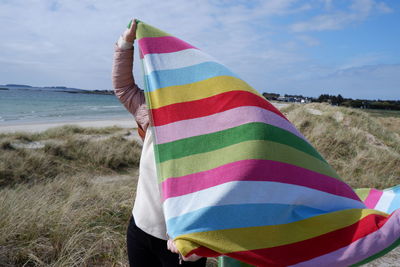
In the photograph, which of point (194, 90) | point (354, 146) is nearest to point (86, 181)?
point (194, 90)

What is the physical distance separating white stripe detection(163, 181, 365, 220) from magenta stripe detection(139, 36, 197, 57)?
2.93 ft

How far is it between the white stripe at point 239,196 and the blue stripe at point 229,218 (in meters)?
0.02

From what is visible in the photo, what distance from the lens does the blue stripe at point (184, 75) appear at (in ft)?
5.95

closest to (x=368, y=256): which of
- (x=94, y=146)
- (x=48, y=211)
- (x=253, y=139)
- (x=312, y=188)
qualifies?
(x=312, y=188)

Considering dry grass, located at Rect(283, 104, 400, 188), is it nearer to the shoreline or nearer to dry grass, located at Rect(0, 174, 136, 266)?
dry grass, located at Rect(0, 174, 136, 266)

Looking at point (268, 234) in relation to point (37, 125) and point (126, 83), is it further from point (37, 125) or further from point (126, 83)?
point (37, 125)

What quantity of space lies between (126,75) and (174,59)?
34 centimetres

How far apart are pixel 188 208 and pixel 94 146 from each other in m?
8.76

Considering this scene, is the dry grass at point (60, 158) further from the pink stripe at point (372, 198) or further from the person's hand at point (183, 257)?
the pink stripe at point (372, 198)

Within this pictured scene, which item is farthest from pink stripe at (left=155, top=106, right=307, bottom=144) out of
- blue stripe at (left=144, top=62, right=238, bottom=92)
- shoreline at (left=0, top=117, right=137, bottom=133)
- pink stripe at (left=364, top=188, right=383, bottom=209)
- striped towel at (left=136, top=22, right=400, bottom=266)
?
shoreline at (left=0, top=117, right=137, bottom=133)

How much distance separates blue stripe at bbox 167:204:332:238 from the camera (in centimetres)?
148

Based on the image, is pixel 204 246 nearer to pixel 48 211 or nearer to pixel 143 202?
pixel 143 202

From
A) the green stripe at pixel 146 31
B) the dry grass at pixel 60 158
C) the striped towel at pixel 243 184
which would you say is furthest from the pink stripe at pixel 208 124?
the dry grass at pixel 60 158

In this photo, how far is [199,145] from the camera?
5.46 feet
